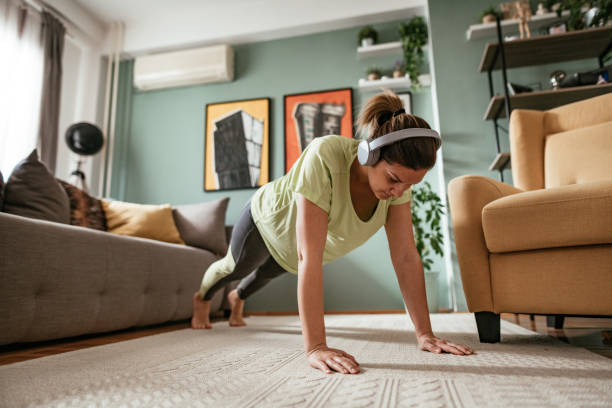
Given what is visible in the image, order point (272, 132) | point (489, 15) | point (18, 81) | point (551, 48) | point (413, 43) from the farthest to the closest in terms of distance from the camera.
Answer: point (272, 132) → point (413, 43) → point (18, 81) → point (489, 15) → point (551, 48)

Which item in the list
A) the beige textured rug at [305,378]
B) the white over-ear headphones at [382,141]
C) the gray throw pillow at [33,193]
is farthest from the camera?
the gray throw pillow at [33,193]

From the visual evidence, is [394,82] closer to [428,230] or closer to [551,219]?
[428,230]

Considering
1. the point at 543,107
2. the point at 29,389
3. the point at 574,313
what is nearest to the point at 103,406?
the point at 29,389

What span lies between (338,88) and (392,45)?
0.54 m

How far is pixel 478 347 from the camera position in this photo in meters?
1.01

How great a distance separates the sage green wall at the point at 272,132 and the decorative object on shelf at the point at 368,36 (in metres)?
0.12

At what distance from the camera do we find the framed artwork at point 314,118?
10.2 ft

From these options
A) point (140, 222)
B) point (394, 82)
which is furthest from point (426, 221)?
point (140, 222)

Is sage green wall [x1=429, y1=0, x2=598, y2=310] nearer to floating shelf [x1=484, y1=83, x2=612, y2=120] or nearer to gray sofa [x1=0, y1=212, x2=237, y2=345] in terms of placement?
floating shelf [x1=484, y1=83, x2=612, y2=120]

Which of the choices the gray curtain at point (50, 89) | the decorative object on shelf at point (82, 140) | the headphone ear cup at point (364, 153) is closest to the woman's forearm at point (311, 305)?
the headphone ear cup at point (364, 153)

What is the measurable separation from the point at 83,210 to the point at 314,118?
6.01 ft

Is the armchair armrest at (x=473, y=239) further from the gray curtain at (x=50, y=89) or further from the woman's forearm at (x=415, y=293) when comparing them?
the gray curtain at (x=50, y=89)

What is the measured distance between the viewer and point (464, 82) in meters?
2.80

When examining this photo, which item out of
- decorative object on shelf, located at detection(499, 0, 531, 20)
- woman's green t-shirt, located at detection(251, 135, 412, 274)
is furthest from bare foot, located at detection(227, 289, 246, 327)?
decorative object on shelf, located at detection(499, 0, 531, 20)
